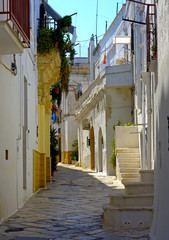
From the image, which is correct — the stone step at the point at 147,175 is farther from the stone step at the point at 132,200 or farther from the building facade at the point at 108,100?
the building facade at the point at 108,100

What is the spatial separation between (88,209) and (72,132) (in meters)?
31.0

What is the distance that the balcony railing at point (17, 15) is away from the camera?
303 inches

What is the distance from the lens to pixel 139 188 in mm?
8805

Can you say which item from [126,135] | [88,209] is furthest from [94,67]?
[88,209]

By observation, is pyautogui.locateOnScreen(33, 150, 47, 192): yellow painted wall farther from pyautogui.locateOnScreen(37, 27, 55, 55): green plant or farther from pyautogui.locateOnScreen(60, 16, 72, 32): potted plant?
pyautogui.locateOnScreen(60, 16, 72, 32): potted plant

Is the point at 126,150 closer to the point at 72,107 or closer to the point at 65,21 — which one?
the point at 65,21

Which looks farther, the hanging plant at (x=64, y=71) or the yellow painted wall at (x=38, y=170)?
the hanging plant at (x=64, y=71)

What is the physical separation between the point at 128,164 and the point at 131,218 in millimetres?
10625

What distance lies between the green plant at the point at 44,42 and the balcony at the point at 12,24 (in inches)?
252

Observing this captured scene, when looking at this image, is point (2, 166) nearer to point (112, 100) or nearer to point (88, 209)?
point (88, 209)

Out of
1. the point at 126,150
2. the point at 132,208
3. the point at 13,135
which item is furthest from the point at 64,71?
the point at 132,208

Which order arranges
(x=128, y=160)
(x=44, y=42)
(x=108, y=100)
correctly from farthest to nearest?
(x=108, y=100)
(x=128, y=160)
(x=44, y=42)

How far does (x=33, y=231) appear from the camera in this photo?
26.1ft

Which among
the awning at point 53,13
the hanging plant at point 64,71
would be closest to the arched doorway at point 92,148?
the hanging plant at point 64,71
